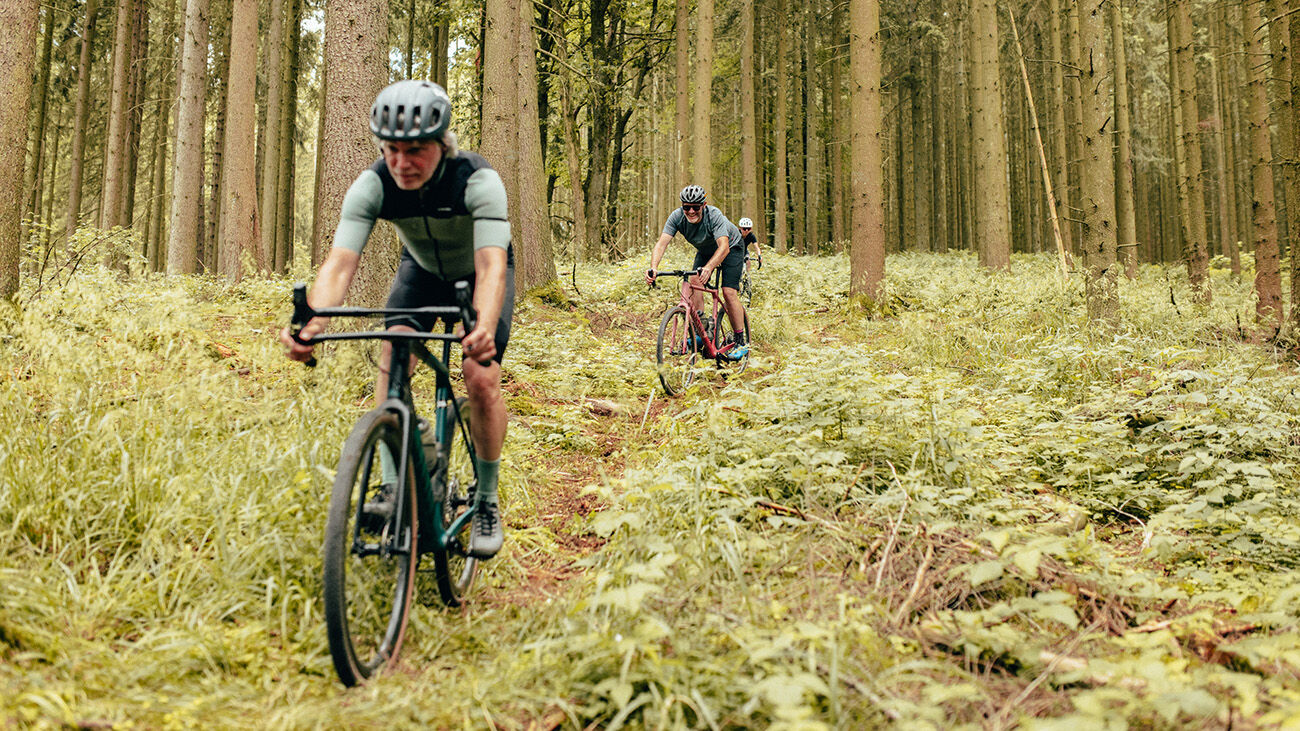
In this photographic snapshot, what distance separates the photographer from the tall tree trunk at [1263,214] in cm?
996

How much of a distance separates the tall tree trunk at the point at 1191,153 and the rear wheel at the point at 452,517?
1311 centimetres

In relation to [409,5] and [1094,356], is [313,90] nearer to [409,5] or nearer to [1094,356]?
[409,5]

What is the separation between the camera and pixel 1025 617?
2.83 metres

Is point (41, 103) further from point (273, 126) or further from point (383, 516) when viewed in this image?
point (383, 516)

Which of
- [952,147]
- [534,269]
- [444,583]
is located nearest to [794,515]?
[444,583]

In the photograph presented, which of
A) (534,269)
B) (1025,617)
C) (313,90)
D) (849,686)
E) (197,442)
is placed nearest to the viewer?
(849,686)

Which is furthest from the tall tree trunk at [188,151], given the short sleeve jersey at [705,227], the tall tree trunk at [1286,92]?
the tall tree trunk at [1286,92]

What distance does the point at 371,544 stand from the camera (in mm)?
2746

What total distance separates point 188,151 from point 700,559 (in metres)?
12.6

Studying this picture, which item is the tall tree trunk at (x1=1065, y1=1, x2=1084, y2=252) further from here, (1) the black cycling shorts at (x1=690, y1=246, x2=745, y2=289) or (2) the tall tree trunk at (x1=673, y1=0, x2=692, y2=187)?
(2) the tall tree trunk at (x1=673, y1=0, x2=692, y2=187)

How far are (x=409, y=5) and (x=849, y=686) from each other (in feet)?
75.5

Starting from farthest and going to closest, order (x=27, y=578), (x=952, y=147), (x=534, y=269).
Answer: (x=952, y=147) → (x=534, y=269) → (x=27, y=578)

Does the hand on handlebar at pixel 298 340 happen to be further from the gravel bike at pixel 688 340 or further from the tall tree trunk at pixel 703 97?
the tall tree trunk at pixel 703 97

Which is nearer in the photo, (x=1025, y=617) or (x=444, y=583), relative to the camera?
(x=1025, y=617)
